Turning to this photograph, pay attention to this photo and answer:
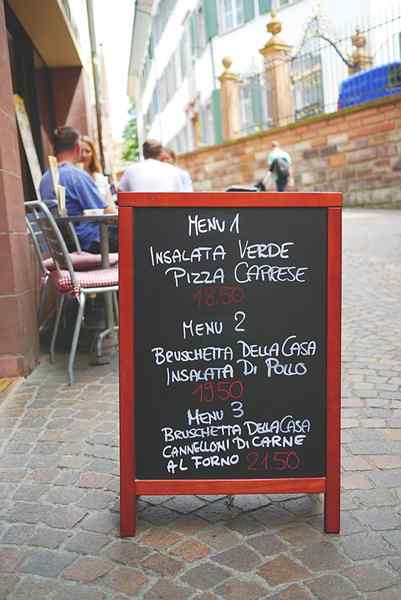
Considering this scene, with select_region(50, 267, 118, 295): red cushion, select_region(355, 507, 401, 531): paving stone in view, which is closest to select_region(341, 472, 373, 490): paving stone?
select_region(355, 507, 401, 531): paving stone

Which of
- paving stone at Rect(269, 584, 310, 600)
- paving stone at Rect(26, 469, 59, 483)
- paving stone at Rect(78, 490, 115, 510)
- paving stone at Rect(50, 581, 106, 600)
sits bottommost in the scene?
paving stone at Rect(269, 584, 310, 600)

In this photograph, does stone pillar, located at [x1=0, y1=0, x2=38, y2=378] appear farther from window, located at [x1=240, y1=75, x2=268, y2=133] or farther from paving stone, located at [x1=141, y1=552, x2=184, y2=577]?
window, located at [x1=240, y1=75, x2=268, y2=133]

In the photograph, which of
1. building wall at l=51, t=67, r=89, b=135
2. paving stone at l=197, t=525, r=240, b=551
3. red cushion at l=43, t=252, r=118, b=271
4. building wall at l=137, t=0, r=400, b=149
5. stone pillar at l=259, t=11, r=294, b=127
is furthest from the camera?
stone pillar at l=259, t=11, r=294, b=127

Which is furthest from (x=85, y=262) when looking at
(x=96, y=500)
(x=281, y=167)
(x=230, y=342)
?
(x=281, y=167)

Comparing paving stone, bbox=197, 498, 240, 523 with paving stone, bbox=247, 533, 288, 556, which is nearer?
paving stone, bbox=247, 533, 288, 556

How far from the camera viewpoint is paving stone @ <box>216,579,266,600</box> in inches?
75.9

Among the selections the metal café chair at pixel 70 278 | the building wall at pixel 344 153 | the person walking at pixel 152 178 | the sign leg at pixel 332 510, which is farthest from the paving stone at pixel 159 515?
the building wall at pixel 344 153

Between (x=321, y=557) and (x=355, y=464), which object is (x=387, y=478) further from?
(x=321, y=557)

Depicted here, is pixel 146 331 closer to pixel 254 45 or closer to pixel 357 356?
pixel 357 356

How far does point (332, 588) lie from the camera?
195 centimetres

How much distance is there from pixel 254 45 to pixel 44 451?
1851cm

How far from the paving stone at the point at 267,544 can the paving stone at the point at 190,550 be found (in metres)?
0.16

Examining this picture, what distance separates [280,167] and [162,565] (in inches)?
512

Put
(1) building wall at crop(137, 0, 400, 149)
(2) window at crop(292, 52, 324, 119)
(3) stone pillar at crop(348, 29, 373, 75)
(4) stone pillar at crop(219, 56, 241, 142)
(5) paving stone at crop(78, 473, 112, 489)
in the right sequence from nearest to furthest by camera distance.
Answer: (5) paving stone at crop(78, 473, 112, 489) < (3) stone pillar at crop(348, 29, 373, 75) < (1) building wall at crop(137, 0, 400, 149) < (2) window at crop(292, 52, 324, 119) < (4) stone pillar at crop(219, 56, 241, 142)
